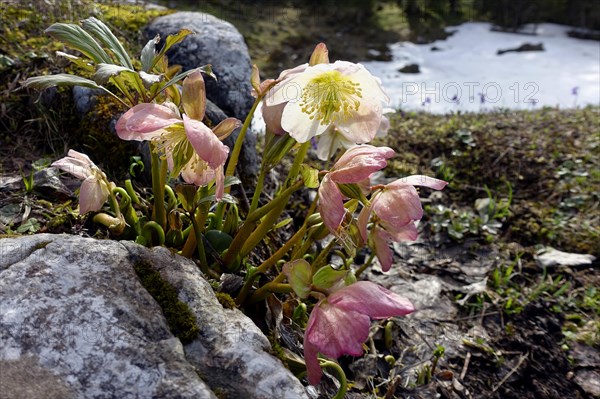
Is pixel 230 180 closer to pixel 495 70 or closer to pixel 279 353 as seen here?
pixel 279 353

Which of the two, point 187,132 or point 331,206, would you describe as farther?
point 331,206

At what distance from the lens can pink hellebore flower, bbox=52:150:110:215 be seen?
1.46 meters

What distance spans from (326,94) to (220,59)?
64.2 inches

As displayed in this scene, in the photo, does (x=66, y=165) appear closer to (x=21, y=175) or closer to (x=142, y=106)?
(x=142, y=106)

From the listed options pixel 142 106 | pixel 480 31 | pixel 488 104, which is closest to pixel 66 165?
pixel 142 106

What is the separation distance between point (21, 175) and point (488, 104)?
6.27 m

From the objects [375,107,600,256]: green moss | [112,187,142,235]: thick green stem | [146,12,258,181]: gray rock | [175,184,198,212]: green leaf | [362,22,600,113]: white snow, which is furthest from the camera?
[362,22,600,113]: white snow

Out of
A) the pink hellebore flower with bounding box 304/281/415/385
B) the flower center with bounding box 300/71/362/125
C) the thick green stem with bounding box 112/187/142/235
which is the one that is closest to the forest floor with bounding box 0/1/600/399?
the thick green stem with bounding box 112/187/142/235

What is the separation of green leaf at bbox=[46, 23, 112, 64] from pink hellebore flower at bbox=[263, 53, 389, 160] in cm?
48

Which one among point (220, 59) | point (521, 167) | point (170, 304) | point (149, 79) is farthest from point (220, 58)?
point (521, 167)

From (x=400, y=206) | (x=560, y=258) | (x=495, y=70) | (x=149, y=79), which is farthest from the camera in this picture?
(x=495, y=70)

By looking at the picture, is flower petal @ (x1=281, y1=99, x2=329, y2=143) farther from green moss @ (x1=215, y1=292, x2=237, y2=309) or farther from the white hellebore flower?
A: green moss @ (x1=215, y1=292, x2=237, y2=309)

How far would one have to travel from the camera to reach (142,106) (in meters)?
1.25

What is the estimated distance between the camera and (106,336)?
1159mm
